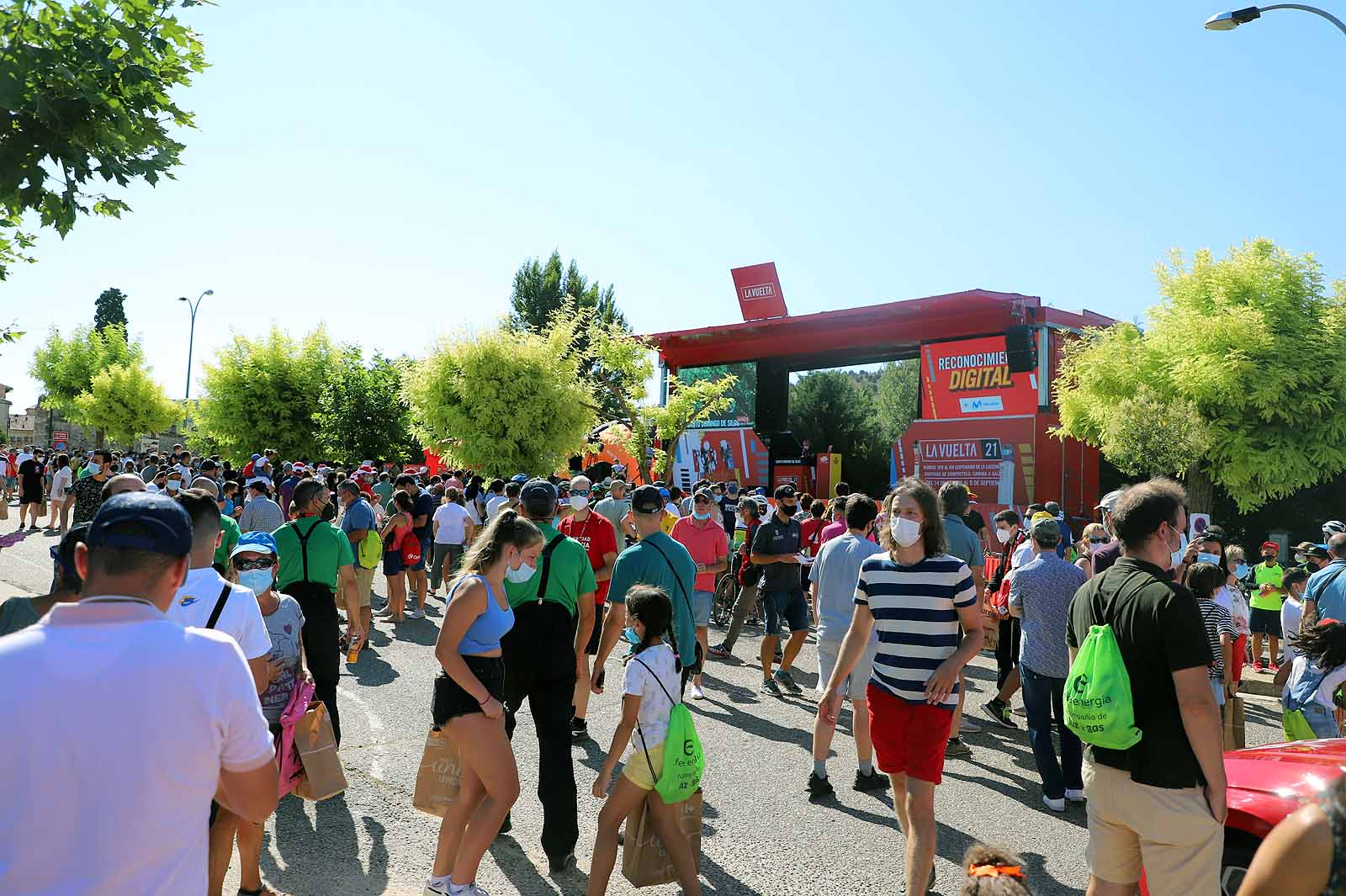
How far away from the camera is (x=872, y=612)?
4539mm

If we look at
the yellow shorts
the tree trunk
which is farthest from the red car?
the tree trunk

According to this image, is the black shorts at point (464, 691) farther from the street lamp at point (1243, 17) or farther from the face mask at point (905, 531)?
the street lamp at point (1243, 17)

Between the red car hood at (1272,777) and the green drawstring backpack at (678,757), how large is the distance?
2.11 metres

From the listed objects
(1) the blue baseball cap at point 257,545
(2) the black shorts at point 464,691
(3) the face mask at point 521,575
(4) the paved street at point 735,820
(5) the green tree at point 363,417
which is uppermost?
(5) the green tree at point 363,417

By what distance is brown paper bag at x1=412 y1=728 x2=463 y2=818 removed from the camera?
4.39m

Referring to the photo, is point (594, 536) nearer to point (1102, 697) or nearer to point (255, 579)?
point (255, 579)

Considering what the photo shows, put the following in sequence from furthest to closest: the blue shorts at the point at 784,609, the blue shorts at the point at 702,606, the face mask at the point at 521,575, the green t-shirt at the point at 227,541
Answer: the blue shorts at the point at 784,609
the blue shorts at the point at 702,606
the green t-shirt at the point at 227,541
the face mask at the point at 521,575

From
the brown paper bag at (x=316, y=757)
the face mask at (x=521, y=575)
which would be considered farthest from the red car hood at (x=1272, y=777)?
the brown paper bag at (x=316, y=757)

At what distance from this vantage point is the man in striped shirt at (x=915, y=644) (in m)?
4.20

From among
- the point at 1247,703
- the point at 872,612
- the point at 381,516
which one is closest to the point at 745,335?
the point at 381,516

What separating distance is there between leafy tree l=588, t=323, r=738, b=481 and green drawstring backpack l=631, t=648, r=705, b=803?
30.5 m

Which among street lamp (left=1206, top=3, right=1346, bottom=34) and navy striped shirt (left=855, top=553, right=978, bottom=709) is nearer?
navy striped shirt (left=855, top=553, right=978, bottom=709)

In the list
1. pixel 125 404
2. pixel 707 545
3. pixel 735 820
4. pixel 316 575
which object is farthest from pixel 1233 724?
pixel 125 404

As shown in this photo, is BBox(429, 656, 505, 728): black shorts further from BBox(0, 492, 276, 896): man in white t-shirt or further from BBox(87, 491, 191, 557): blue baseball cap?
BBox(87, 491, 191, 557): blue baseball cap
